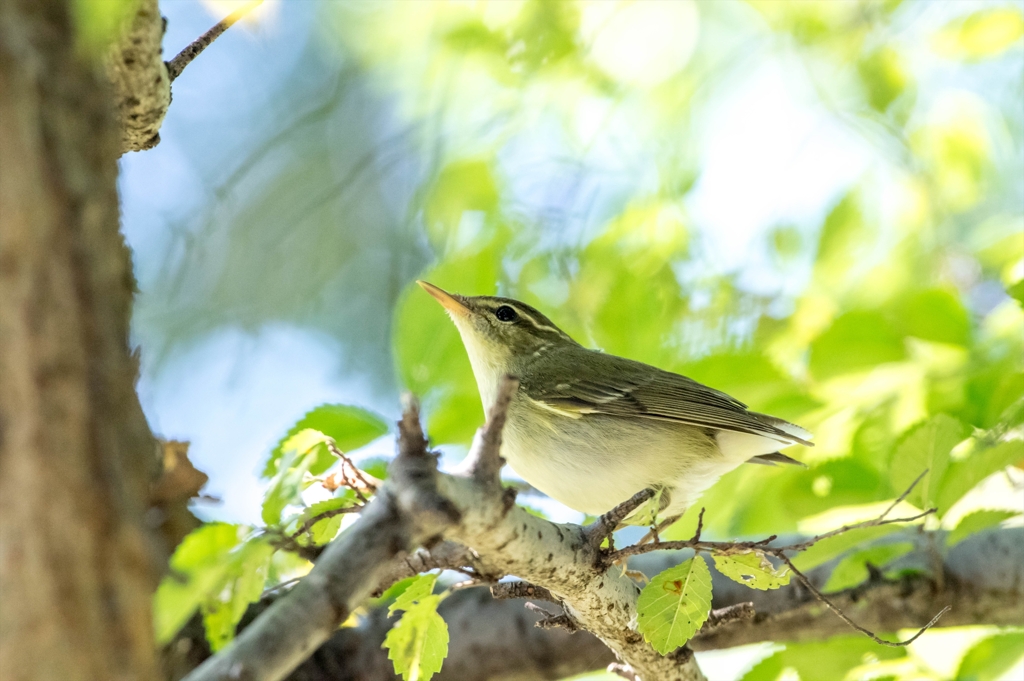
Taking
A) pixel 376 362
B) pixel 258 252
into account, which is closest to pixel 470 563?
pixel 258 252

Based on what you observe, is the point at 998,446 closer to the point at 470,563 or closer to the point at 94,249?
the point at 470,563

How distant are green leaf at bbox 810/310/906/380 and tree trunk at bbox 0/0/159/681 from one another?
8.02 feet

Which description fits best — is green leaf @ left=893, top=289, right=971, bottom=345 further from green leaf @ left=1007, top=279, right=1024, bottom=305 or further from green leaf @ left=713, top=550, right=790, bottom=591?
green leaf @ left=713, top=550, right=790, bottom=591

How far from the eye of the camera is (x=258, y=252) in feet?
22.5

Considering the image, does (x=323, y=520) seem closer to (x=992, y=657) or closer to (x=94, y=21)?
(x=94, y=21)

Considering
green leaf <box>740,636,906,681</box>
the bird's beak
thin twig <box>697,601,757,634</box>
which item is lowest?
green leaf <box>740,636,906,681</box>

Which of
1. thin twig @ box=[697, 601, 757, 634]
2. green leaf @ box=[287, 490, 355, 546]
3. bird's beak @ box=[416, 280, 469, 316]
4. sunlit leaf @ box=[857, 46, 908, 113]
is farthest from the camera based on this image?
sunlit leaf @ box=[857, 46, 908, 113]

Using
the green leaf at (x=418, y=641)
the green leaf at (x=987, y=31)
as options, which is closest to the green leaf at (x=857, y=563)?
the green leaf at (x=418, y=641)

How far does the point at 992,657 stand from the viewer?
2330 millimetres

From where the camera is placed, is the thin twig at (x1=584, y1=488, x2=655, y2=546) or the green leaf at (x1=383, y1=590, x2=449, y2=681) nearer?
the green leaf at (x1=383, y1=590, x2=449, y2=681)

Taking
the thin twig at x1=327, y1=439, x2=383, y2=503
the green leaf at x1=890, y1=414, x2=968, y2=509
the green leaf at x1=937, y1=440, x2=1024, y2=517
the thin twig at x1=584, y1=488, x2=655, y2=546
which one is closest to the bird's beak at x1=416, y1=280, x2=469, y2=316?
the thin twig at x1=327, y1=439, x2=383, y2=503

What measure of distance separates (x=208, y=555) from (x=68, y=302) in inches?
17.3

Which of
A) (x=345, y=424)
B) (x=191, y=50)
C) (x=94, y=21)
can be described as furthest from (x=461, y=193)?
(x=94, y=21)

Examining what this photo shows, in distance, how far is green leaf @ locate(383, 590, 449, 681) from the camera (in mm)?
1642
